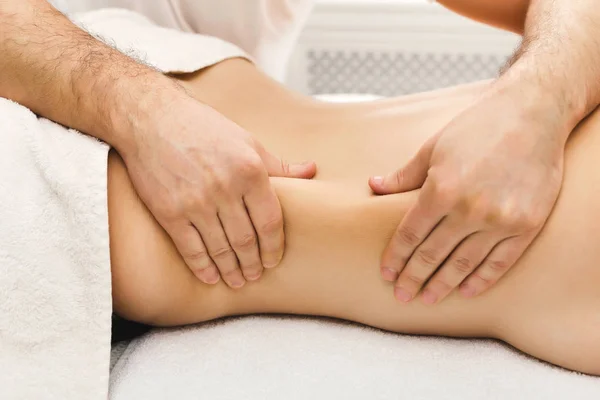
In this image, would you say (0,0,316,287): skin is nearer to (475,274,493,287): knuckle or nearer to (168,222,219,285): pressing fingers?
(168,222,219,285): pressing fingers

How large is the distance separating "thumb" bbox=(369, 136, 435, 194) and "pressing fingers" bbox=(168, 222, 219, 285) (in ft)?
0.73

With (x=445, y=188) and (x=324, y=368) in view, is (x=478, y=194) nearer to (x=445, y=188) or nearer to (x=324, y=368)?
(x=445, y=188)

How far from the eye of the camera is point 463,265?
0.74m

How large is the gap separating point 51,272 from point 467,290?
1.59 ft

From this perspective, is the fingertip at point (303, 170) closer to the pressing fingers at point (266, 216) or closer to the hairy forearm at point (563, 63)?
the pressing fingers at point (266, 216)

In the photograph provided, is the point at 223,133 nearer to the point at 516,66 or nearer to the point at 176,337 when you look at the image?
the point at 176,337

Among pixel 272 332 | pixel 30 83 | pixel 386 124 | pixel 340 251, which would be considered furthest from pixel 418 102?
pixel 30 83

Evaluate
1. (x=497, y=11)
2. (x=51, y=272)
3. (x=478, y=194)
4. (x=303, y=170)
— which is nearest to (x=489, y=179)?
(x=478, y=194)

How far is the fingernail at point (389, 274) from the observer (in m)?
0.77

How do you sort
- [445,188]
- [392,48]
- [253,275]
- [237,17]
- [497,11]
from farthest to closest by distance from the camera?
[392,48], [237,17], [497,11], [253,275], [445,188]

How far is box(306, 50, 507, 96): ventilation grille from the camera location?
190 centimetres

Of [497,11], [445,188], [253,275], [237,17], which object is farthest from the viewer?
[237,17]

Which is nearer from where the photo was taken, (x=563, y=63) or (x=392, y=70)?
(x=563, y=63)

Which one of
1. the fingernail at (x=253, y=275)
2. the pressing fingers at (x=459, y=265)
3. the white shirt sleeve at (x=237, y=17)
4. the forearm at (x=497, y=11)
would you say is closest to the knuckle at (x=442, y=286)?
the pressing fingers at (x=459, y=265)
